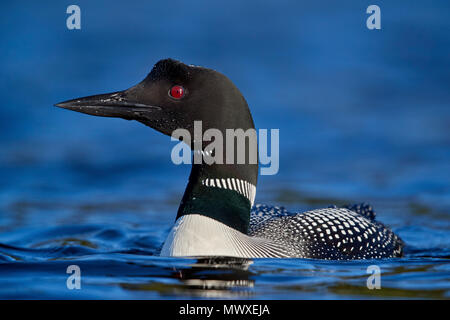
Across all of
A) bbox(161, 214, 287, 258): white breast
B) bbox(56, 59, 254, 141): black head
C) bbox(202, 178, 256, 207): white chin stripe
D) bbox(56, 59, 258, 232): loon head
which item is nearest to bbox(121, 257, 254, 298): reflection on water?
bbox(161, 214, 287, 258): white breast

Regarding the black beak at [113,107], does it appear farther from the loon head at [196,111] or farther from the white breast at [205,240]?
the white breast at [205,240]

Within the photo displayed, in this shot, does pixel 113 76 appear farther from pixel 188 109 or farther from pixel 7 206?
pixel 188 109

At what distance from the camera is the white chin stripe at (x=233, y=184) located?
14.5 feet

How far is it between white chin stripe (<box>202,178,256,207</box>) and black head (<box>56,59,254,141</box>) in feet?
1.04

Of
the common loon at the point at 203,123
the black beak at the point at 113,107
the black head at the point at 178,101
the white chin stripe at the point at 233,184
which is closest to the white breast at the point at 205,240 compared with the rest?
the common loon at the point at 203,123

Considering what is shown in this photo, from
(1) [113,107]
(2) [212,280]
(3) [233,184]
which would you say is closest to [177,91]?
(1) [113,107]

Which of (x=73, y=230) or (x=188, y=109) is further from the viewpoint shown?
(x=73, y=230)

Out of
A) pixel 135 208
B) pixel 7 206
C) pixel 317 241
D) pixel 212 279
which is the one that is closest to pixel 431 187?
pixel 135 208

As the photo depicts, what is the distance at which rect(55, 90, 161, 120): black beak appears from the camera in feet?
14.3

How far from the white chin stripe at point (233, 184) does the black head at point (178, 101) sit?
32cm

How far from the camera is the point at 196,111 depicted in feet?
14.4
